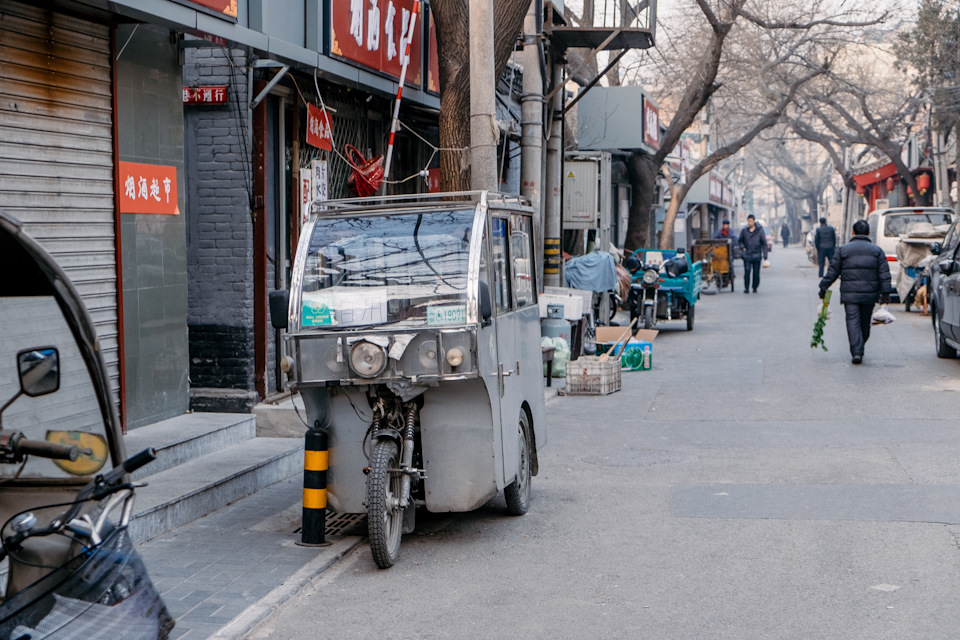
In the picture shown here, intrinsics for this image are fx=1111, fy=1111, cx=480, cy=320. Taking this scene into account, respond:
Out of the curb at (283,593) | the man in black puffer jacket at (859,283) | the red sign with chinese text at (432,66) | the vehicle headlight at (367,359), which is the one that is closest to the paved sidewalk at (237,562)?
the curb at (283,593)

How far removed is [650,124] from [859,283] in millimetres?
11536

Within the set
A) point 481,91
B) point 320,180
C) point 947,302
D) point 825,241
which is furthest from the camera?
point 825,241

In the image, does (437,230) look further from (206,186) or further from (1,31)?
(206,186)

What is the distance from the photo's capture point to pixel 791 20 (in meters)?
26.3

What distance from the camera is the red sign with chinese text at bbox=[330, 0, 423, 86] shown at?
10671 mm

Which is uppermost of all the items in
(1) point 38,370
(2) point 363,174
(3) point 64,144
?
(2) point 363,174

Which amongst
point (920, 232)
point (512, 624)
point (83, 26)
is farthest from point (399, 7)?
point (920, 232)

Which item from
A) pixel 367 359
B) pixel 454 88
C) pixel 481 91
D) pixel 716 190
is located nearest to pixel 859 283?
pixel 454 88

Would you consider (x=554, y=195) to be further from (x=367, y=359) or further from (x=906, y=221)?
(x=906, y=221)

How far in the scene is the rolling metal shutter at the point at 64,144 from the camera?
7.38 meters

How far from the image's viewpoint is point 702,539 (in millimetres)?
6762

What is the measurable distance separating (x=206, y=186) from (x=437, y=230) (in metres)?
3.78

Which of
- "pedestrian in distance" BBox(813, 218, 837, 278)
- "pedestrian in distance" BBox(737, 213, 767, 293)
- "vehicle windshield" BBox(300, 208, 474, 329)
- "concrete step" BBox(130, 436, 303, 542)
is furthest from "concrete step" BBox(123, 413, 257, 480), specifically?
"pedestrian in distance" BBox(813, 218, 837, 278)

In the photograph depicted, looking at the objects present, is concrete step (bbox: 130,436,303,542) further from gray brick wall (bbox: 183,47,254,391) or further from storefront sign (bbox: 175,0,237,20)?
storefront sign (bbox: 175,0,237,20)
